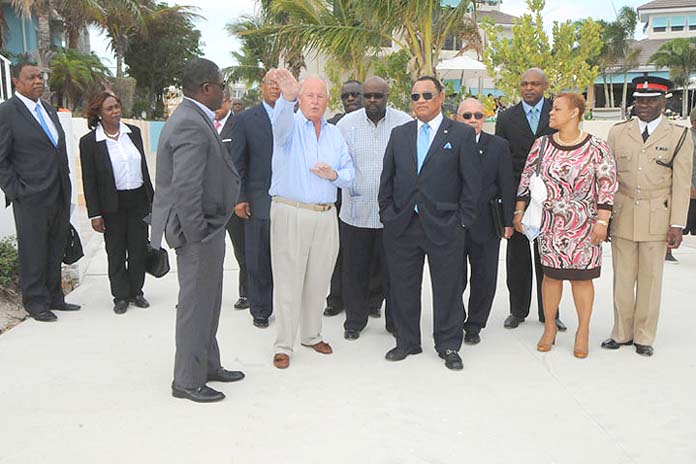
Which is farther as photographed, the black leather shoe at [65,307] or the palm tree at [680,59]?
the palm tree at [680,59]

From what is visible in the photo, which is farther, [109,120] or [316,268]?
[109,120]

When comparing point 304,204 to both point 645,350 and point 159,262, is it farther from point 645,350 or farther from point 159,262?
point 645,350

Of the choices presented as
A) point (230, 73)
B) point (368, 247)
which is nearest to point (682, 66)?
point (230, 73)

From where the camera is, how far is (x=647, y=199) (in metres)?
4.54

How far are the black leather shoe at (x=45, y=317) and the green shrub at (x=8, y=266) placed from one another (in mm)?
766

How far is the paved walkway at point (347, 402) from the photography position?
10.8 feet

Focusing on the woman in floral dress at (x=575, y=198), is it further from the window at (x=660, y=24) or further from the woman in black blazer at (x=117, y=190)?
the window at (x=660, y=24)

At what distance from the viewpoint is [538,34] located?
1475cm

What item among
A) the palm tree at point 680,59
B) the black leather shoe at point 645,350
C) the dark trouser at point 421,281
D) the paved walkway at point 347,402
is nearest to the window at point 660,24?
the palm tree at point 680,59

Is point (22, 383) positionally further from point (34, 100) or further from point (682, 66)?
point (682, 66)

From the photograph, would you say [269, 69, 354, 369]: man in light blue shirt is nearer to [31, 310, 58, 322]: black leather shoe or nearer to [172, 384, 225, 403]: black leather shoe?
[172, 384, 225, 403]: black leather shoe

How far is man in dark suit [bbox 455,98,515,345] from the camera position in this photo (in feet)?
15.9

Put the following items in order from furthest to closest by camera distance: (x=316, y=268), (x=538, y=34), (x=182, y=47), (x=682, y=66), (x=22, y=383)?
(x=682, y=66) < (x=182, y=47) < (x=538, y=34) < (x=316, y=268) < (x=22, y=383)

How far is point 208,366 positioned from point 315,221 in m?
1.14
